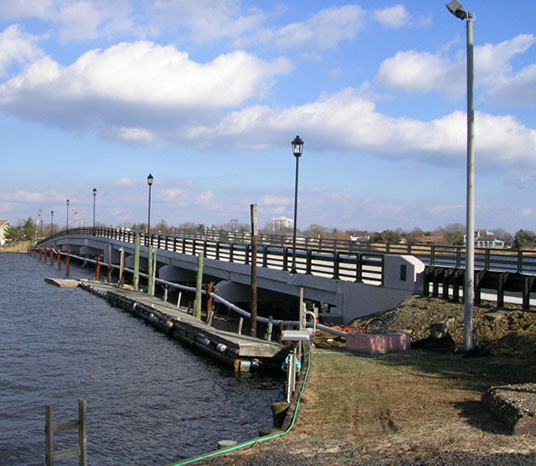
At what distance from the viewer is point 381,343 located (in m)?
14.3

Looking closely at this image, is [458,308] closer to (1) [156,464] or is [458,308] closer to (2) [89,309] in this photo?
(1) [156,464]

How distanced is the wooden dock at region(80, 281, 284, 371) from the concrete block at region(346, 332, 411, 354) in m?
3.97

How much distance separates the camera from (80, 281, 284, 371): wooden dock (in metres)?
18.2

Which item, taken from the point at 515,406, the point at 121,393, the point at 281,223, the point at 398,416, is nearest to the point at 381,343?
the point at 398,416

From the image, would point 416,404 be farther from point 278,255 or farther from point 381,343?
point 278,255

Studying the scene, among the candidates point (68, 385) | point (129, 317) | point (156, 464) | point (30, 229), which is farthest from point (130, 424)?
point (30, 229)

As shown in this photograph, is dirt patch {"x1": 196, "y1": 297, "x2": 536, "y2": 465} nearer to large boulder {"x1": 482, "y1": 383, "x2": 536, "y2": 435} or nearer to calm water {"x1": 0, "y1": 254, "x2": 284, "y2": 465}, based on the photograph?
large boulder {"x1": 482, "y1": 383, "x2": 536, "y2": 435}

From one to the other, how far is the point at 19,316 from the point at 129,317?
5.35m

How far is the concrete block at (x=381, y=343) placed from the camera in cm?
1428

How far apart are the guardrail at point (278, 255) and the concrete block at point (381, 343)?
5.48 metres

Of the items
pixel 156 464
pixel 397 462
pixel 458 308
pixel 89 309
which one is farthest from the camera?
pixel 89 309

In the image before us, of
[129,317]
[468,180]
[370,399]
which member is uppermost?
[468,180]

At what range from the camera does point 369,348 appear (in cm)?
1431

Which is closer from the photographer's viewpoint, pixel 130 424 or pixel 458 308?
pixel 130 424
